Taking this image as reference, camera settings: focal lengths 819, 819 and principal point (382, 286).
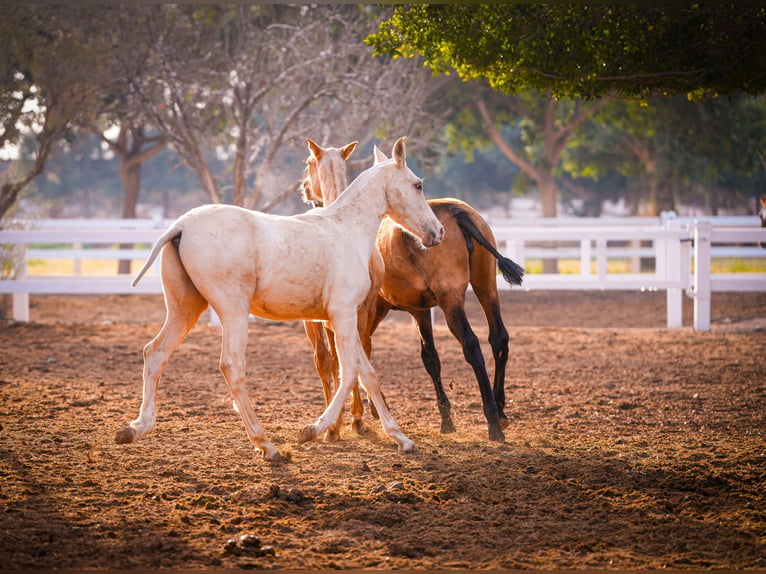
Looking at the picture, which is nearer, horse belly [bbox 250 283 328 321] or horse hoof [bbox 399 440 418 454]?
horse belly [bbox 250 283 328 321]

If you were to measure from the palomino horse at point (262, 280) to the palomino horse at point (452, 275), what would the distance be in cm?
57

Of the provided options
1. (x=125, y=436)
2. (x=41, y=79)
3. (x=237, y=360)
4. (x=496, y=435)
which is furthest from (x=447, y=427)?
(x=41, y=79)

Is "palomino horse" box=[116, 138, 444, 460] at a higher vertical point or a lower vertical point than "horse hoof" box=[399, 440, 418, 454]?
higher

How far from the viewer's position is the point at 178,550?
12.3 feet

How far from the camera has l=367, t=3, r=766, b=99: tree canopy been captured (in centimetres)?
627

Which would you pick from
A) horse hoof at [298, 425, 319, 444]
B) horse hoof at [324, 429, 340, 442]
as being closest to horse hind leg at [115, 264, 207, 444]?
horse hoof at [298, 425, 319, 444]

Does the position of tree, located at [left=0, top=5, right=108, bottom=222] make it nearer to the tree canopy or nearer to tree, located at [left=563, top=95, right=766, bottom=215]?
the tree canopy

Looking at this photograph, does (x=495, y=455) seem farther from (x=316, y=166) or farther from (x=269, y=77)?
(x=269, y=77)

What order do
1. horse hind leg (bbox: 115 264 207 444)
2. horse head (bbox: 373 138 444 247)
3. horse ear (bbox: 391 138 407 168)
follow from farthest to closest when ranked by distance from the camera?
horse head (bbox: 373 138 444 247) → horse ear (bbox: 391 138 407 168) → horse hind leg (bbox: 115 264 207 444)

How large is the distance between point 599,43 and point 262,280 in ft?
11.3

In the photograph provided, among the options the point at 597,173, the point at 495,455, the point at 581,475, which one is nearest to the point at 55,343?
the point at 495,455

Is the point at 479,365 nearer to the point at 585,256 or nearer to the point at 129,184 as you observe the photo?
the point at 585,256

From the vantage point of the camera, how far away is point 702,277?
40.0 feet

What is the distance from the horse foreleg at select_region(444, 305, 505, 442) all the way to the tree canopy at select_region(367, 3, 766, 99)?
7.18 feet
